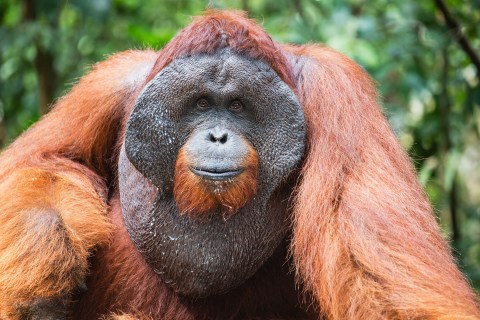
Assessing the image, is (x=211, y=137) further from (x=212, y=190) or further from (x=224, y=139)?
(x=212, y=190)

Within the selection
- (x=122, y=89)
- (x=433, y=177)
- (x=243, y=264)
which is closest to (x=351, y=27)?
(x=433, y=177)

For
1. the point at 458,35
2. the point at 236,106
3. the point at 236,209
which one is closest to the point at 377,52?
the point at 458,35

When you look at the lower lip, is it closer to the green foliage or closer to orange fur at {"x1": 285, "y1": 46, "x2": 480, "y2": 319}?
orange fur at {"x1": 285, "y1": 46, "x2": 480, "y2": 319}

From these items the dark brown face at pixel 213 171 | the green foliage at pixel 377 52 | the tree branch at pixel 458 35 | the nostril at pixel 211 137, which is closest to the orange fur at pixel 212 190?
the dark brown face at pixel 213 171

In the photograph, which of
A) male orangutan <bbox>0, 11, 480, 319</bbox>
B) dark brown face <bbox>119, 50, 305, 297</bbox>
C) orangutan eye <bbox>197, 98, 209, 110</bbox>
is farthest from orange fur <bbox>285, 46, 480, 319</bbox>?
orangutan eye <bbox>197, 98, 209, 110</bbox>

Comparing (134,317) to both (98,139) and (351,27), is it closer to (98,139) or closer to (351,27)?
(98,139)

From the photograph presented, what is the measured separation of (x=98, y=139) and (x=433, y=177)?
2887 millimetres

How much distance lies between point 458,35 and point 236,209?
2611 millimetres

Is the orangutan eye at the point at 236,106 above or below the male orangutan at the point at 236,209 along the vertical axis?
above

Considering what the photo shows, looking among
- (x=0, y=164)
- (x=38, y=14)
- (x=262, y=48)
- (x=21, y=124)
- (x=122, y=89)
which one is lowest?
(x=21, y=124)

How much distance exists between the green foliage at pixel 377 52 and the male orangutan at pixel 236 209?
1.31 metres

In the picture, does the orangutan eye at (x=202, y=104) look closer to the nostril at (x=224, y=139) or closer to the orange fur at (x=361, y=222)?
the nostril at (x=224, y=139)

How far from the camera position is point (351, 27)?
4766 mm

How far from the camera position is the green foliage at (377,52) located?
4805 millimetres
